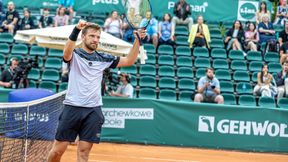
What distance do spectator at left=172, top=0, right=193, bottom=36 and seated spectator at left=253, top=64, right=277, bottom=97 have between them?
379 centimetres

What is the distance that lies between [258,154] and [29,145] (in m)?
7.37

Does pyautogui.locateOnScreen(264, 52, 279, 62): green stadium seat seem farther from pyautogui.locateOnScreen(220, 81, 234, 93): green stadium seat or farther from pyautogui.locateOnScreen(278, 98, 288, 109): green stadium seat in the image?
pyautogui.locateOnScreen(278, 98, 288, 109): green stadium seat

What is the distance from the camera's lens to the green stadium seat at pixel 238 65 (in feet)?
64.6

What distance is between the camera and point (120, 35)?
19.7 m

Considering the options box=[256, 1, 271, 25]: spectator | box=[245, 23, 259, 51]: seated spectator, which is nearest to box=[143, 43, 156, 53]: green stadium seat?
box=[245, 23, 259, 51]: seated spectator

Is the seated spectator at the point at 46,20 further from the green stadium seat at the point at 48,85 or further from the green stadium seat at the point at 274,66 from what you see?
the green stadium seat at the point at 274,66

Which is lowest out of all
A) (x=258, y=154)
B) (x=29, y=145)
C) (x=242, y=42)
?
(x=258, y=154)

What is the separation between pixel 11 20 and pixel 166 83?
5668 mm

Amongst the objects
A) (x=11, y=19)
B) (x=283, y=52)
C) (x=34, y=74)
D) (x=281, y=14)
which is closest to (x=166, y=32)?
(x=283, y=52)

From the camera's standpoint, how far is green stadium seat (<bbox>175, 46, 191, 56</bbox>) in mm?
19969

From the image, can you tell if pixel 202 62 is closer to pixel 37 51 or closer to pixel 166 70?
pixel 166 70

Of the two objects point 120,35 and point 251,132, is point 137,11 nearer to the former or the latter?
point 251,132

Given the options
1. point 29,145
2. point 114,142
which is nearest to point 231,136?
point 114,142

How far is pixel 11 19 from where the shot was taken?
66.1 feet
